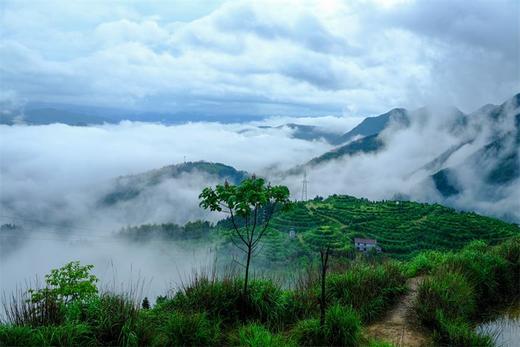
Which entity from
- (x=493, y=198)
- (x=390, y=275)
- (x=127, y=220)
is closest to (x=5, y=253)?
(x=127, y=220)

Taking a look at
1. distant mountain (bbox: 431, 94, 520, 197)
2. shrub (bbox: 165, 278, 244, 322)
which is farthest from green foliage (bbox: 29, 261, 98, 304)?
distant mountain (bbox: 431, 94, 520, 197)

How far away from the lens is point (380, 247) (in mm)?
56812

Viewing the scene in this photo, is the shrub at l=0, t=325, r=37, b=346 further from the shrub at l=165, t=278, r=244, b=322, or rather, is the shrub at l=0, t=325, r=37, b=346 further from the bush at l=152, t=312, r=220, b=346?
the shrub at l=165, t=278, r=244, b=322

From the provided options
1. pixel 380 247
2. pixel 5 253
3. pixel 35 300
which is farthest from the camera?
pixel 5 253

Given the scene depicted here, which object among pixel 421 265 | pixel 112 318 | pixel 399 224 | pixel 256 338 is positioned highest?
pixel 112 318

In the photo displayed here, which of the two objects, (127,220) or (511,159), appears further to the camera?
(127,220)

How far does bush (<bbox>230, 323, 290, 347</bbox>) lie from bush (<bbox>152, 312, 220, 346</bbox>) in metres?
0.37

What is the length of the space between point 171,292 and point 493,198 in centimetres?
14751

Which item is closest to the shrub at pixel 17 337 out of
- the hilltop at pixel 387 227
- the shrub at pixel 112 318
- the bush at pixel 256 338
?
the shrub at pixel 112 318

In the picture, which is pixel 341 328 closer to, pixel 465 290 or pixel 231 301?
pixel 231 301

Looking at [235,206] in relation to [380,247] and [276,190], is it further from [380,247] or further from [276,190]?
[380,247]

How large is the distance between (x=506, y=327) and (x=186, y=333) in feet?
19.6

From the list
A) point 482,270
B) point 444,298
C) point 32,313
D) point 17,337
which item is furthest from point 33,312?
point 482,270

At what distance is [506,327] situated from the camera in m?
7.71
